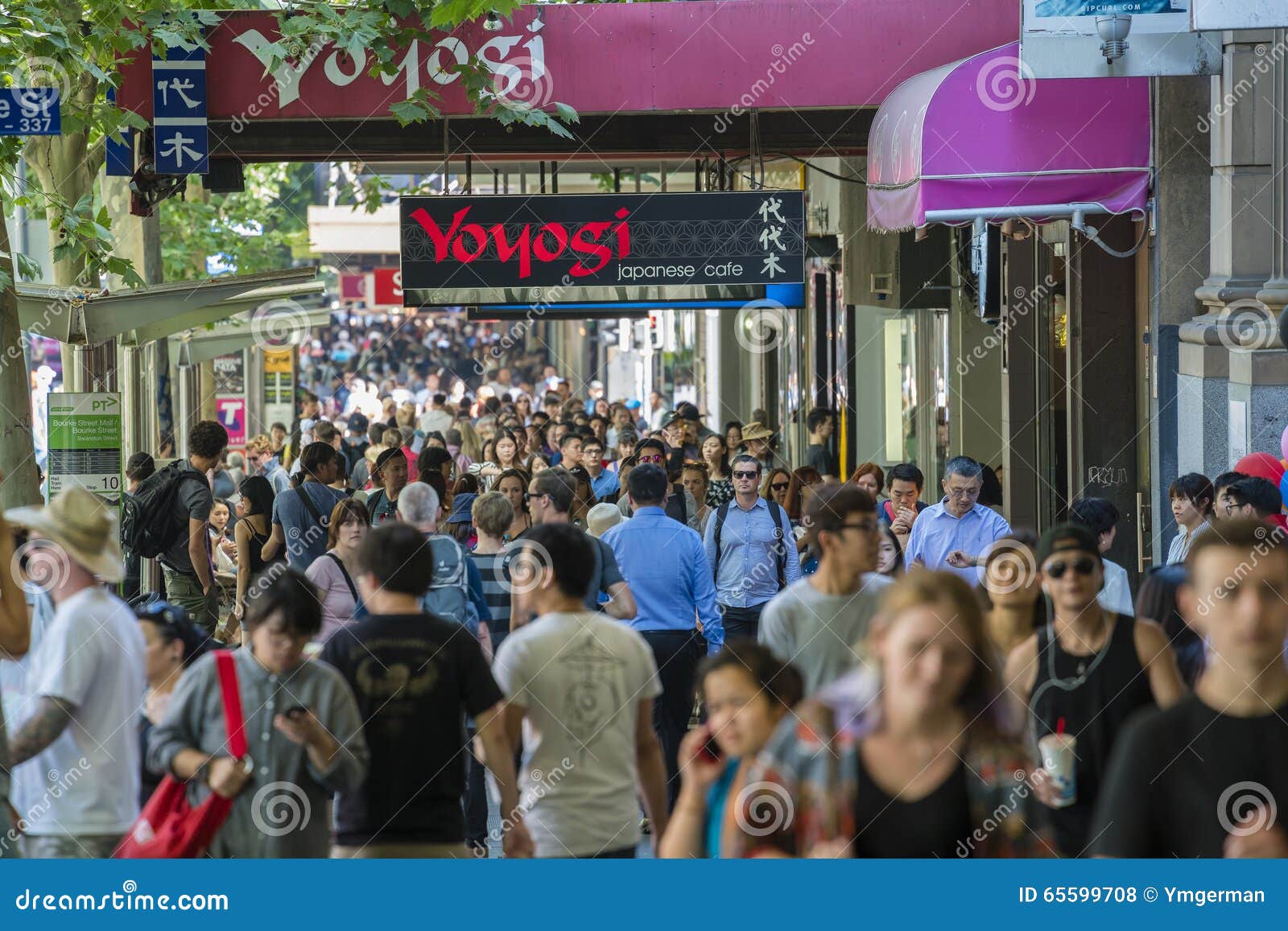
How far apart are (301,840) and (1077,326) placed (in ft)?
32.4

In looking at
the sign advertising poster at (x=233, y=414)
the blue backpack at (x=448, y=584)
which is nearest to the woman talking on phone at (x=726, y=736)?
the blue backpack at (x=448, y=584)

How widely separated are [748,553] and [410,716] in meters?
4.82

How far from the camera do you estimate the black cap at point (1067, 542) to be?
5.82 m

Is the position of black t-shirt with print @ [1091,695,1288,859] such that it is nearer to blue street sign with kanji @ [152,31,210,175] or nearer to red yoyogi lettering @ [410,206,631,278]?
red yoyogi lettering @ [410,206,631,278]

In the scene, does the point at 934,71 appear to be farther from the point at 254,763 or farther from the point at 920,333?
the point at 920,333

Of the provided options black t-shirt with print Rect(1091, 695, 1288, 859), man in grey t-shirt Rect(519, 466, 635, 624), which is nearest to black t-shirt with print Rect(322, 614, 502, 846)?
black t-shirt with print Rect(1091, 695, 1288, 859)

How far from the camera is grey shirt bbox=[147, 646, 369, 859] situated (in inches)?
205

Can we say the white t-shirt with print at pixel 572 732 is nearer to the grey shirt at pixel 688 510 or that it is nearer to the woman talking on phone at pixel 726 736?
the woman talking on phone at pixel 726 736

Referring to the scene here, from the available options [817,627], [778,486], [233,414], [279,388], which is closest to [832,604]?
[817,627]

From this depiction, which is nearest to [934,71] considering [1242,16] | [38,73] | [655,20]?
[655,20]

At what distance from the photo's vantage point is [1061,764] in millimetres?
5461

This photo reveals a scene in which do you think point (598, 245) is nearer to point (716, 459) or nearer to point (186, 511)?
point (716, 459)

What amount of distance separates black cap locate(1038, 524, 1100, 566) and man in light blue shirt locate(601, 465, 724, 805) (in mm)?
3239

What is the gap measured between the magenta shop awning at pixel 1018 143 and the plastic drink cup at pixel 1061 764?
5.97 metres
